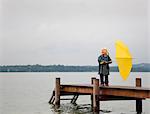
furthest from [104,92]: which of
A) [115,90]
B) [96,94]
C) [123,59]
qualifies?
[123,59]

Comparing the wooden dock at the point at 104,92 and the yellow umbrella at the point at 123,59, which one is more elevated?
the yellow umbrella at the point at 123,59

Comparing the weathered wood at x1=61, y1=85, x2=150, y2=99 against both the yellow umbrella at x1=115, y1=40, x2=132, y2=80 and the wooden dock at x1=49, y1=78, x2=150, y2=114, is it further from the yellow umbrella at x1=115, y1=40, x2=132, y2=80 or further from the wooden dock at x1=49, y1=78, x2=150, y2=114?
the yellow umbrella at x1=115, y1=40, x2=132, y2=80

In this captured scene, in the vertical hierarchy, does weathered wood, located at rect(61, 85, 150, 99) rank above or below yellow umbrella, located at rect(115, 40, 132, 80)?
below

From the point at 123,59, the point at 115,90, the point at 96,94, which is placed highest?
the point at 123,59

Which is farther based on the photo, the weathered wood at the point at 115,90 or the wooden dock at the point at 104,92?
the wooden dock at the point at 104,92

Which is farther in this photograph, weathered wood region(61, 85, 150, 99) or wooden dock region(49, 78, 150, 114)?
wooden dock region(49, 78, 150, 114)

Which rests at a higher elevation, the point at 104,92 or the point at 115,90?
the point at 115,90

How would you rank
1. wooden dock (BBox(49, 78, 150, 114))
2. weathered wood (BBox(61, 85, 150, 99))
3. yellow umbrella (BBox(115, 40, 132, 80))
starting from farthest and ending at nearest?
yellow umbrella (BBox(115, 40, 132, 80)) < wooden dock (BBox(49, 78, 150, 114)) < weathered wood (BBox(61, 85, 150, 99))

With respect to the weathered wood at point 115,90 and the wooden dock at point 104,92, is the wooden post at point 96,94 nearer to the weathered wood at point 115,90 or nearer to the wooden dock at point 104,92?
the wooden dock at point 104,92

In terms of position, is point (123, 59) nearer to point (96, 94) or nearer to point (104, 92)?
point (104, 92)

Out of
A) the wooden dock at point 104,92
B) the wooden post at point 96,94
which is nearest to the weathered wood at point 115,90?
the wooden dock at point 104,92

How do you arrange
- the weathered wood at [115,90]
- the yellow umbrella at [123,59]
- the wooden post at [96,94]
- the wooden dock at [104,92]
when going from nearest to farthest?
the weathered wood at [115,90], the wooden dock at [104,92], the yellow umbrella at [123,59], the wooden post at [96,94]

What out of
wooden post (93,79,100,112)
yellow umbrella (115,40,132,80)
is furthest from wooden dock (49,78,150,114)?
yellow umbrella (115,40,132,80)

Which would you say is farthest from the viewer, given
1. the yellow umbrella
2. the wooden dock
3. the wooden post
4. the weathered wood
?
the wooden post
